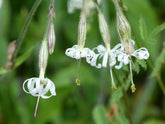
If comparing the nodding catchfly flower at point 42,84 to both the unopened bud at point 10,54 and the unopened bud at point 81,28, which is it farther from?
the unopened bud at point 10,54

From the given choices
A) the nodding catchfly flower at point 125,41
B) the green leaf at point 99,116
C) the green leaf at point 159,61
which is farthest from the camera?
the green leaf at point 99,116

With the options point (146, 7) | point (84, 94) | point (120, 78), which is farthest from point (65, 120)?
point (146, 7)

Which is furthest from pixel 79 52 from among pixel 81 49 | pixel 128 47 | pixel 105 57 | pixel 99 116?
pixel 99 116

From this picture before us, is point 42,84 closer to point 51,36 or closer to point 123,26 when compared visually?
point 51,36

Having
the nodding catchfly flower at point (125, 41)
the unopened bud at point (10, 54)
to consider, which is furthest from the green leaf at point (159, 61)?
the unopened bud at point (10, 54)

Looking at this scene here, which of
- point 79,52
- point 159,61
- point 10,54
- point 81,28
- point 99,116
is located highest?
point 10,54

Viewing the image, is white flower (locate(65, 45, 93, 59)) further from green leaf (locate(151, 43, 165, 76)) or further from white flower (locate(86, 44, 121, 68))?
green leaf (locate(151, 43, 165, 76))

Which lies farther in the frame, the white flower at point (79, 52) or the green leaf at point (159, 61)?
the green leaf at point (159, 61)

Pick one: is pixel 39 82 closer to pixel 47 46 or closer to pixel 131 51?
pixel 47 46
